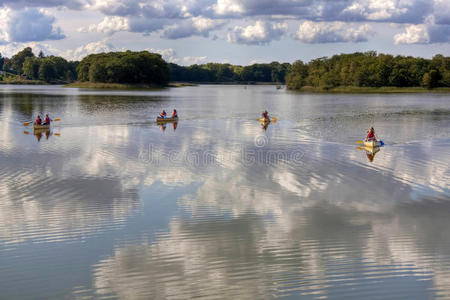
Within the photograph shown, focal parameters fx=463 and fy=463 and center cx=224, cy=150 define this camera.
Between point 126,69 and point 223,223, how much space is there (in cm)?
17407

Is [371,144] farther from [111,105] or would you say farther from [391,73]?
[391,73]

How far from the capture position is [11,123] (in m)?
48.1

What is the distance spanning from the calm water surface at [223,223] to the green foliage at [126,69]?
154743 mm

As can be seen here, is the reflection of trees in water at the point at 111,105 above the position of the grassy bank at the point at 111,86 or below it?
below

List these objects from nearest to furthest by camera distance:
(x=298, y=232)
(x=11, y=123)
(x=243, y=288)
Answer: (x=243, y=288) → (x=298, y=232) → (x=11, y=123)

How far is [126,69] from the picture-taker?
182250 millimetres

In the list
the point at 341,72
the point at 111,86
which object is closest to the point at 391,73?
the point at 341,72

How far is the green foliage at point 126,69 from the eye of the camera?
594ft

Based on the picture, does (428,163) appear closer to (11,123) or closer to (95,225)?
(95,225)

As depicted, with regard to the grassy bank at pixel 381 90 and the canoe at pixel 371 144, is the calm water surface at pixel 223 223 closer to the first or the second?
the canoe at pixel 371 144

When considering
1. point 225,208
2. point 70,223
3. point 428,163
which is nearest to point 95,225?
point 70,223

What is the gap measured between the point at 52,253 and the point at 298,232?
7.59 metres

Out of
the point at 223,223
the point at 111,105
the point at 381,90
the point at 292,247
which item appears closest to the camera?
the point at 292,247

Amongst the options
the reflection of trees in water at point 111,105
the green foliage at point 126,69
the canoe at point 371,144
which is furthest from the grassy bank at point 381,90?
the canoe at point 371,144
